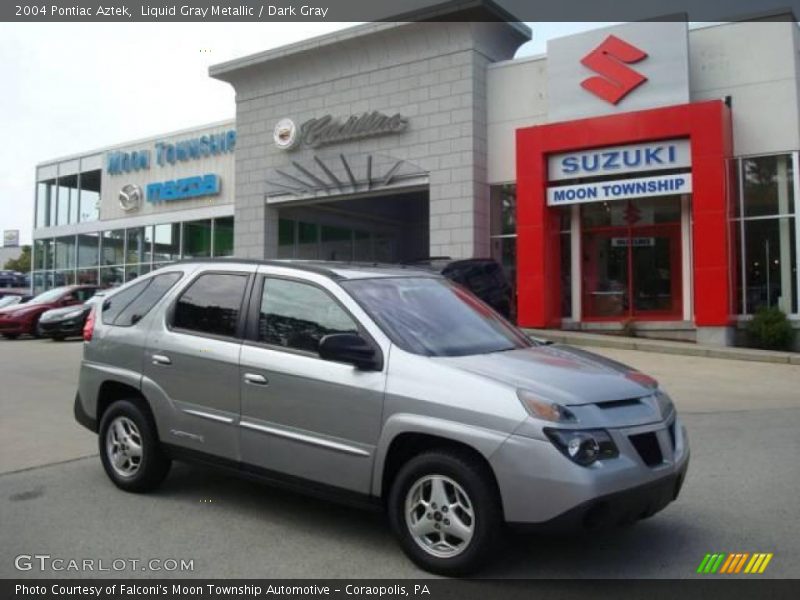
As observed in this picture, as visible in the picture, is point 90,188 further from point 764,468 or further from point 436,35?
point 764,468

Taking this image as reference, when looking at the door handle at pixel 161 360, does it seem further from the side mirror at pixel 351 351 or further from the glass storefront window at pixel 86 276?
the glass storefront window at pixel 86 276

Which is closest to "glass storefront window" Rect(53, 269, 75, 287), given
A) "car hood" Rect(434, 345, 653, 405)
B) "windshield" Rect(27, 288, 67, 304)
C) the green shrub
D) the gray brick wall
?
"windshield" Rect(27, 288, 67, 304)

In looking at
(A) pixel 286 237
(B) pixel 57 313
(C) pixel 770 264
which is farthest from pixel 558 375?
(A) pixel 286 237

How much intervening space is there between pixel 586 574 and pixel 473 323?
179 cm

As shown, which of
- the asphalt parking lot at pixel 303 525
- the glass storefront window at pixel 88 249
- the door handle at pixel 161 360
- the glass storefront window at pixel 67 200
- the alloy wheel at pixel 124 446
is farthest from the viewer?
the glass storefront window at pixel 67 200

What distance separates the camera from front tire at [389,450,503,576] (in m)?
3.97

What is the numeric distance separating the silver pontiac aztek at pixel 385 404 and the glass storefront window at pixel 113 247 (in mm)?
26603

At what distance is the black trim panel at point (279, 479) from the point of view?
4469 mm

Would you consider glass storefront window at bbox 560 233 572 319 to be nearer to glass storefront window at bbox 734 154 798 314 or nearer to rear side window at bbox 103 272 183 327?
glass storefront window at bbox 734 154 798 314

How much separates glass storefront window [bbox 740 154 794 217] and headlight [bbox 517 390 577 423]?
580 inches

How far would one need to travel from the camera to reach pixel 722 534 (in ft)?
15.8

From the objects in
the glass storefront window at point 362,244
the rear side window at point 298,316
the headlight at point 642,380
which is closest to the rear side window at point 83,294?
the glass storefront window at point 362,244

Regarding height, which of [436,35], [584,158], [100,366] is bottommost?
[100,366]

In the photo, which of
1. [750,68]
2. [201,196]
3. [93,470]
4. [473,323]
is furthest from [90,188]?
[473,323]
